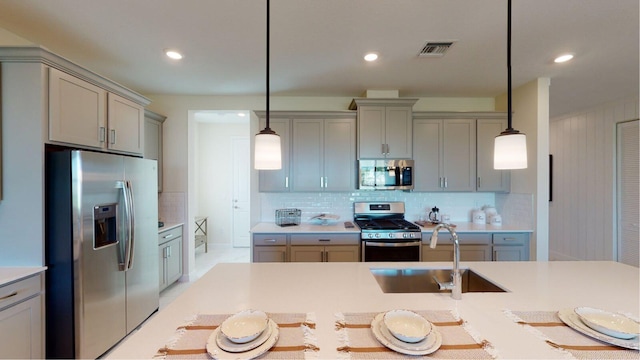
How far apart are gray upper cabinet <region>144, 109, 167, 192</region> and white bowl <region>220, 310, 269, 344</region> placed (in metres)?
2.94

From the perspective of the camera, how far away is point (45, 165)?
1867mm

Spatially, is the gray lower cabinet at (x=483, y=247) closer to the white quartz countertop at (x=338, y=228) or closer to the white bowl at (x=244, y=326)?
the white quartz countertop at (x=338, y=228)

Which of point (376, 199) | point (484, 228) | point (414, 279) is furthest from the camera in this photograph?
point (376, 199)

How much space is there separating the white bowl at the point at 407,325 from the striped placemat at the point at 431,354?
2.3 inches

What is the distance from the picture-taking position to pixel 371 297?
138 centimetres

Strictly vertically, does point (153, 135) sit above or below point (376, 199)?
above

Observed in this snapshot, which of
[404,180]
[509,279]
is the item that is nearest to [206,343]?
[509,279]

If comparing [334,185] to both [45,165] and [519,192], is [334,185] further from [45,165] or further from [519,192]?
[45,165]

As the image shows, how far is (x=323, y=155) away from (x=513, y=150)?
2.26 m

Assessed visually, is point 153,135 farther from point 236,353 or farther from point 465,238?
point 465,238

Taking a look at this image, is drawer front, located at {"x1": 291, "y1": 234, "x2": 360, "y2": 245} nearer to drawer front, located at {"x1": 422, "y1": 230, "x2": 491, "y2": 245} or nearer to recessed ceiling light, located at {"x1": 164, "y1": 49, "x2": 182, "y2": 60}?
drawer front, located at {"x1": 422, "y1": 230, "x2": 491, "y2": 245}

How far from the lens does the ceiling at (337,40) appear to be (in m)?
1.83

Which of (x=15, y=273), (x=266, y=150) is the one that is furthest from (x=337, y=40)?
(x=15, y=273)

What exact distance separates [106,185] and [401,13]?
255cm
